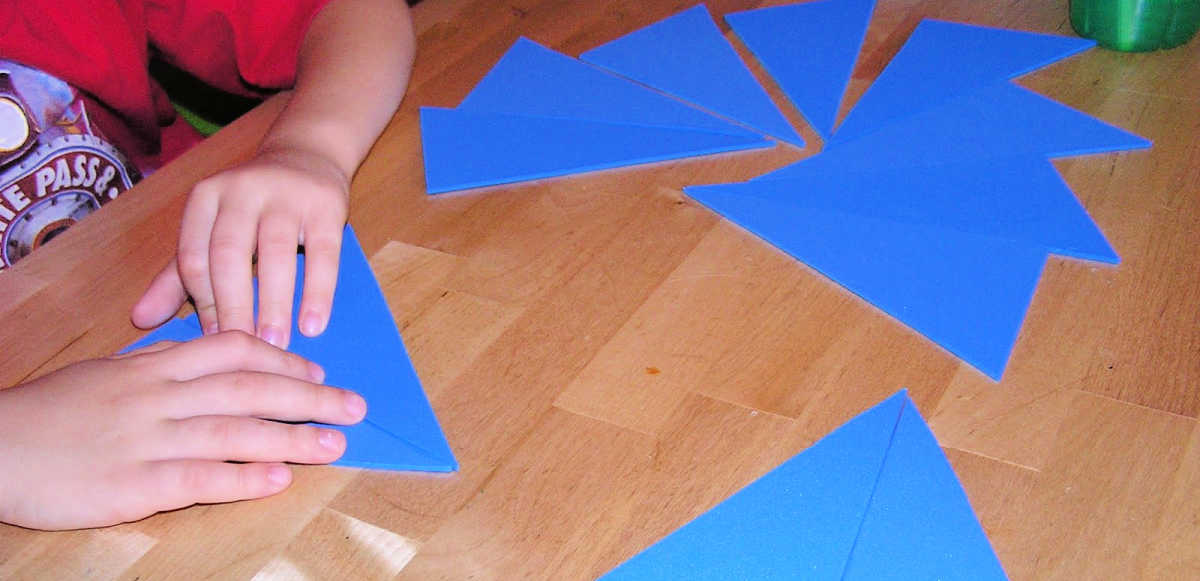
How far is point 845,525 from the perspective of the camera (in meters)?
0.47

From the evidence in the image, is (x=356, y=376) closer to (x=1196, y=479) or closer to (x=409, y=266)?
(x=409, y=266)

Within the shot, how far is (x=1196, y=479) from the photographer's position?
48 centimetres

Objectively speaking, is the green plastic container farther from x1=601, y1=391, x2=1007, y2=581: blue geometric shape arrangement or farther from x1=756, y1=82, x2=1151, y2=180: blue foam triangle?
x1=601, y1=391, x2=1007, y2=581: blue geometric shape arrangement

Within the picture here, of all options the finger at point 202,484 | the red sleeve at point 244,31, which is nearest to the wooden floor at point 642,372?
the finger at point 202,484

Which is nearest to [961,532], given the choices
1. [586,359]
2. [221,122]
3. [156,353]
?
[586,359]

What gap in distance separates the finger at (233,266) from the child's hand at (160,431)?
0.04m

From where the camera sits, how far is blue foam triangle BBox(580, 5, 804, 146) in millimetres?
810

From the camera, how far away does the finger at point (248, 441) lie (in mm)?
535

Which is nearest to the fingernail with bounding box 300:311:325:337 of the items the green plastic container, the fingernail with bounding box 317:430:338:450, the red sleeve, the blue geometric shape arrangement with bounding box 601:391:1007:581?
the fingernail with bounding box 317:430:338:450

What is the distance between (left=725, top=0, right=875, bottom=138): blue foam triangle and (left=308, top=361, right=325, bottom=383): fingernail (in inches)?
16.6

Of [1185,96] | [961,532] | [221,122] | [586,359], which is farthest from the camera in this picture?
[221,122]

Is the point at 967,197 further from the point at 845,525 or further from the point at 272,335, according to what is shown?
the point at 272,335

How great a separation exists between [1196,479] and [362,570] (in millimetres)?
395

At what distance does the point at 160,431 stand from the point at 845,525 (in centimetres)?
37
